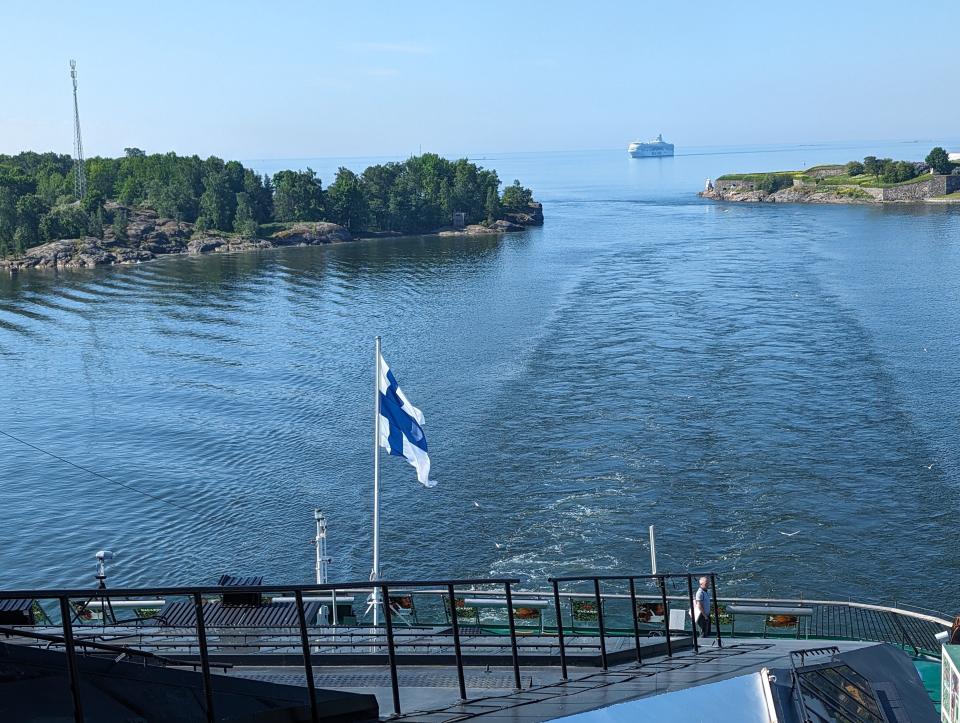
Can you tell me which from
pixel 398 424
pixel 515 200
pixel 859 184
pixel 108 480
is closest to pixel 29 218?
pixel 515 200

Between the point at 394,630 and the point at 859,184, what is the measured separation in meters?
120

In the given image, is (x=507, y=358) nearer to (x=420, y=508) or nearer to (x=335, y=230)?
(x=420, y=508)

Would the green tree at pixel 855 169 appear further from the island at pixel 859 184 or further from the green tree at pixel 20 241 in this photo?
the green tree at pixel 20 241

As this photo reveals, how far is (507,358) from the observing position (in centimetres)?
4028

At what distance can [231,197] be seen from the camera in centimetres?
9212

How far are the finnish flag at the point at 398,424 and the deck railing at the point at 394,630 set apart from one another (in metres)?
2.70

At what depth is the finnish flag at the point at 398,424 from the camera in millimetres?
16297

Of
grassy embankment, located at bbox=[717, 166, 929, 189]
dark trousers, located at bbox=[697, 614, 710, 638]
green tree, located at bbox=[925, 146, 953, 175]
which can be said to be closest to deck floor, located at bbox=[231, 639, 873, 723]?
dark trousers, located at bbox=[697, 614, 710, 638]

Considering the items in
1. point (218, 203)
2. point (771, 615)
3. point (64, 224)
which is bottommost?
point (771, 615)

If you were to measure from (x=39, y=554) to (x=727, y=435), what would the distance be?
→ 19452 millimetres

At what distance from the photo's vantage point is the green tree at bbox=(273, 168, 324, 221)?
92938 millimetres

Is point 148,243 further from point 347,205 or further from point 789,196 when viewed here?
point 789,196

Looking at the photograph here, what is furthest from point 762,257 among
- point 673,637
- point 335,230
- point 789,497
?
point 673,637

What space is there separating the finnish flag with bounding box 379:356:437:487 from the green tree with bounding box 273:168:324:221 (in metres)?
79.3
